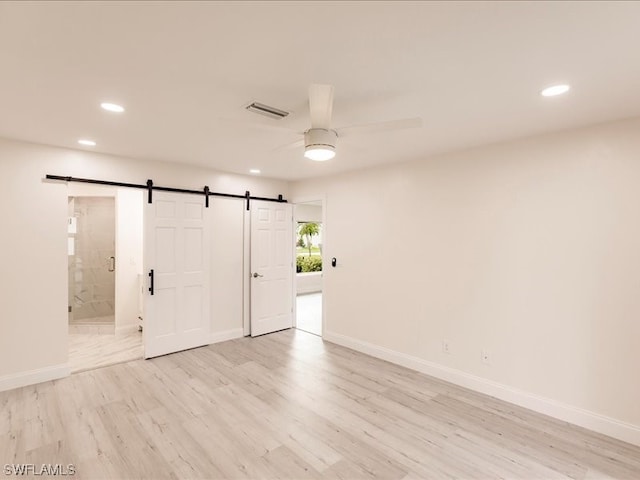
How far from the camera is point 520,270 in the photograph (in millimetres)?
3066

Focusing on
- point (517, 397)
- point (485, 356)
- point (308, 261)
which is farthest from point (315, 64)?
point (308, 261)

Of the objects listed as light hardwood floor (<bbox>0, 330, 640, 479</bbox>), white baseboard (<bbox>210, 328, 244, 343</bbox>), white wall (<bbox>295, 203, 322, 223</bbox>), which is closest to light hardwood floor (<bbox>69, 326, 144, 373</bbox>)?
light hardwood floor (<bbox>0, 330, 640, 479</bbox>)

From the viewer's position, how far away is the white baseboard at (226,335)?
4715 mm

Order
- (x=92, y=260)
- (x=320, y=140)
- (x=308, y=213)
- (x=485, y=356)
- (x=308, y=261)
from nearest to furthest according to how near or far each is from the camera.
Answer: (x=320, y=140)
(x=485, y=356)
(x=92, y=260)
(x=308, y=213)
(x=308, y=261)

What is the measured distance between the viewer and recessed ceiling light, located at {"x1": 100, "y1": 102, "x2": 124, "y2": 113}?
7.74 ft

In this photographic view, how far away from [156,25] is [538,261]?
3.29 metres

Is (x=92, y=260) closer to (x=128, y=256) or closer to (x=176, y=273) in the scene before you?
(x=128, y=256)

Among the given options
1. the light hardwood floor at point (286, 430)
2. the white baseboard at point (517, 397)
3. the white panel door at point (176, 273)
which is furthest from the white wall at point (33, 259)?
the white baseboard at point (517, 397)

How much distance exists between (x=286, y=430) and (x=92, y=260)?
489 centimetres

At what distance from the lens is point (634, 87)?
2029 millimetres

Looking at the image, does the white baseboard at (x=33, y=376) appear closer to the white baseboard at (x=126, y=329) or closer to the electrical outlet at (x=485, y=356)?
the white baseboard at (x=126, y=329)

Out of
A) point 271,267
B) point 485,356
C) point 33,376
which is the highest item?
point 271,267

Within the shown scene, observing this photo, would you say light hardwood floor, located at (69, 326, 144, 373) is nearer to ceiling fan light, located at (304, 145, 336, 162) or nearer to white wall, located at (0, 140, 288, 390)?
white wall, located at (0, 140, 288, 390)

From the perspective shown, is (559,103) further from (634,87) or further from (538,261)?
(538,261)
